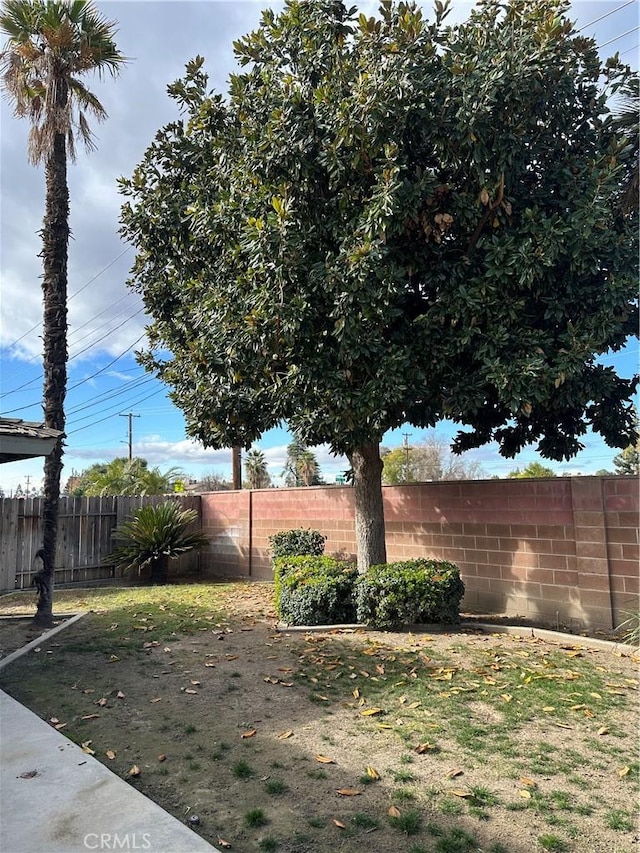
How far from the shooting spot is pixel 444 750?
143 inches

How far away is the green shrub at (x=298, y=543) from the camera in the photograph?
33.7 feet

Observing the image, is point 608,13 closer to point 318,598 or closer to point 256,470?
point 318,598

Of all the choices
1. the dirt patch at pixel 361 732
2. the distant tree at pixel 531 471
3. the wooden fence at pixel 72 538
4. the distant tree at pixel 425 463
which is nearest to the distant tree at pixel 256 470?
the distant tree at pixel 425 463

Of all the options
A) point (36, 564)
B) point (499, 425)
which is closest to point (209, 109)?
point (499, 425)

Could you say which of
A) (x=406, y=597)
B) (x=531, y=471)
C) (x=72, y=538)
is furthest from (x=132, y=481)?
(x=531, y=471)

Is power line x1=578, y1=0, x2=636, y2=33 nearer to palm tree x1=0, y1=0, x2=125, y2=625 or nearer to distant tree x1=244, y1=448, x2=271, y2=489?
palm tree x1=0, y1=0, x2=125, y2=625

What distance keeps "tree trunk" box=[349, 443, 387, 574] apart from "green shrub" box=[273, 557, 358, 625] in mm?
549

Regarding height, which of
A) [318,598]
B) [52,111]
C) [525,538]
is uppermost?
[52,111]

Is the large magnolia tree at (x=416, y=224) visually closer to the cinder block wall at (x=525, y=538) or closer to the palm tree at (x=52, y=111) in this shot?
the cinder block wall at (x=525, y=538)

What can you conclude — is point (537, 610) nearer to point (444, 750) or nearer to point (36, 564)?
point (444, 750)

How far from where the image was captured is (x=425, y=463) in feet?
141

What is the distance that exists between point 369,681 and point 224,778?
201 cm

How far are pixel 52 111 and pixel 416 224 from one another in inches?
A: 211

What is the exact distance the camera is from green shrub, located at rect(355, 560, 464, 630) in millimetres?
6617
